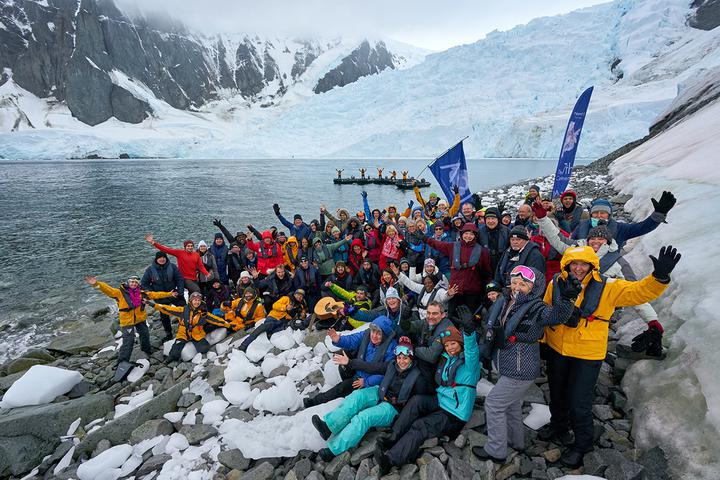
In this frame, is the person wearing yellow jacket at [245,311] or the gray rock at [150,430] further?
the person wearing yellow jacket at [245,311]

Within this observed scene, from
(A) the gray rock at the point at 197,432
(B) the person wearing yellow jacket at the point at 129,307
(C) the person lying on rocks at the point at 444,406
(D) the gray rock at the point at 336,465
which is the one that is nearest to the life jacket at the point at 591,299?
(C) the person lying on rocks at the point at 444,406

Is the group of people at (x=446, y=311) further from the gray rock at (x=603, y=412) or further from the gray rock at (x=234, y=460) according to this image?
the gray rock at (x=234, y=460)

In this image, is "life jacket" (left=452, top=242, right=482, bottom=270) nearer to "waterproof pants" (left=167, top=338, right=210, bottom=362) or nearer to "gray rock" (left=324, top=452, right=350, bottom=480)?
"gray rock" (left=324, top=452, right=350, bottom=480)

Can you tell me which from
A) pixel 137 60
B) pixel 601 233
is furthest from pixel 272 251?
pixel 137 60

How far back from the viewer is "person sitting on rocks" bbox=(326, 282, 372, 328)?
6.04 m

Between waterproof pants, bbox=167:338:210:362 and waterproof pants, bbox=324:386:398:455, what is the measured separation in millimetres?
3673

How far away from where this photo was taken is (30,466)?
448cm

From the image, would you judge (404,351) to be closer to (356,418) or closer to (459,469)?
(356,418)

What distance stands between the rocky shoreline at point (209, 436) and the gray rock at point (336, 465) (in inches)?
0.4

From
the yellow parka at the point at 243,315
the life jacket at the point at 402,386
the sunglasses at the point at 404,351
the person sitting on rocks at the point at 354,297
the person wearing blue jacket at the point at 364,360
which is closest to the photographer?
the life jacket at the point at 402,386

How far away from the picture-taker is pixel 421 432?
341 cm

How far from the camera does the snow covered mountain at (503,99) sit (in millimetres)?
55312

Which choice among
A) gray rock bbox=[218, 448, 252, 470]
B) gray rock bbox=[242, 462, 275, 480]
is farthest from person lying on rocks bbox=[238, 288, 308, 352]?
gray rock bbox=[242, 462, 275, 480]

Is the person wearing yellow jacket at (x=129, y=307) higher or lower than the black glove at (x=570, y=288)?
lower
